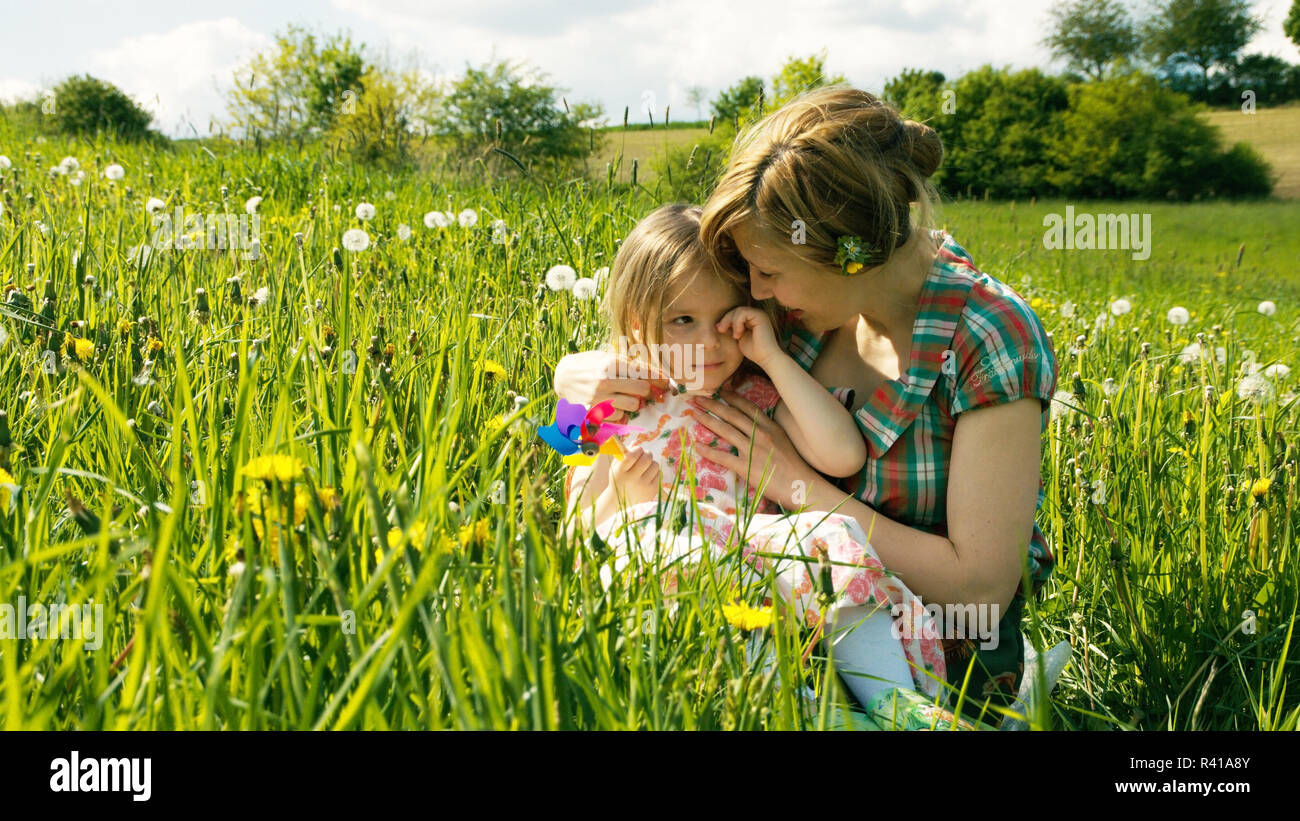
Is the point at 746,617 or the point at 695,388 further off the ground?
the point at 695,388

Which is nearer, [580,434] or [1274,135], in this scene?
[580,434]

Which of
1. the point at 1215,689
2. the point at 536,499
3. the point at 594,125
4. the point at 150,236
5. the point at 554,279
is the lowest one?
the point at 1215,689

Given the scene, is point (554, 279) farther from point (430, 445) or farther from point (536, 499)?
point (536, 499)

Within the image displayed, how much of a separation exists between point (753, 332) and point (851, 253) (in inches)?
12.8

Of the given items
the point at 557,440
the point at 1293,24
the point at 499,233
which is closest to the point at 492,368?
the point at 557,440

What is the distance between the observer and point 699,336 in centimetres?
234

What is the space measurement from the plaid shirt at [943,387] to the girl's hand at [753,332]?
0.86 feet

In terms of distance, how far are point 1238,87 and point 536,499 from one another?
48281 millimetres

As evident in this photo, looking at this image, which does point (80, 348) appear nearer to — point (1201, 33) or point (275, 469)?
point (275, 469)

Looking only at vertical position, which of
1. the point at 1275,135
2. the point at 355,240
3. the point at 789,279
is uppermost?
the point at 1275,135

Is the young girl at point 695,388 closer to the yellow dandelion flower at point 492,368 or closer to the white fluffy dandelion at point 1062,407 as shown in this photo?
the yellow dandelion flower at point 492,368
